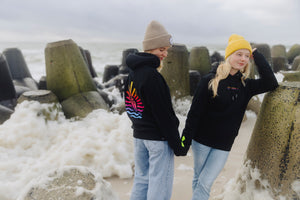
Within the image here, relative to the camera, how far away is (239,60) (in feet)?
5.62

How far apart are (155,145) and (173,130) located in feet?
0.53

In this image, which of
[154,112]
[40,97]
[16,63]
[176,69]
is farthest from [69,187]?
[16,63]

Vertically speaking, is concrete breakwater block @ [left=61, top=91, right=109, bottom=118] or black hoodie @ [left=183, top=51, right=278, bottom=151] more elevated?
black hoodie @ [left=183, top=51, right=278, bottom=151]

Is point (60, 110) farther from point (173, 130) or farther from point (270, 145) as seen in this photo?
point (270, 145)

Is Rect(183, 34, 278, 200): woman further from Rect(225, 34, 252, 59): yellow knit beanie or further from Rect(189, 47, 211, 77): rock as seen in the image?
Rect(189, 47, 211, 77): rock

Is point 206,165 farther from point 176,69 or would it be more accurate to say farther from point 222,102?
point 176,69

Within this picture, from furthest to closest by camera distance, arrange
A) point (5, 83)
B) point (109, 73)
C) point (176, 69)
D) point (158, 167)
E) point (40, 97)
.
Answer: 1. point (109, 73)
2. point (5, 83)
3. point (176, 69)
4. point (40, 97)
5. point (158, 167)

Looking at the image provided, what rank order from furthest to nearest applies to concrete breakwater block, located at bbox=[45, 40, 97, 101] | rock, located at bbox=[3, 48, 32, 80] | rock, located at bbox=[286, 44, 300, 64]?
rock, located at bbox=[286, 44, 300, 64]
rock, located at bbox=[3, 48, 32, 80]
concrete breakwater block, located at bbox=[45, 40, 97, 101]

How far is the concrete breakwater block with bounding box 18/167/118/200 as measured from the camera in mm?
1618

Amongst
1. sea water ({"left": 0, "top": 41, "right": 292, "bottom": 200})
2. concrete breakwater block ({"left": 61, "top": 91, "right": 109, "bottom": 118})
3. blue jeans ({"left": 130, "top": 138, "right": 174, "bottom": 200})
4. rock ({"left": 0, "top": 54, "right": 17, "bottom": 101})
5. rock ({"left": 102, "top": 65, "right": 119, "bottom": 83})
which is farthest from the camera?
rock ({"left": 102, "top": 65, "right": 119, "bottom": 83})

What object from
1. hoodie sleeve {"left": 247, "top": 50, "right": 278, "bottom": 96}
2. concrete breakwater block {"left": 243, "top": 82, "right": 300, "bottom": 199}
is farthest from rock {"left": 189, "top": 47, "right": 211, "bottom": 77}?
hoodie sleeve {"left": 247, "top": 50, "right": 278, "bottom": 96}

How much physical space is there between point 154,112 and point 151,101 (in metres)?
0.08

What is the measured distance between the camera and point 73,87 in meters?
4.49

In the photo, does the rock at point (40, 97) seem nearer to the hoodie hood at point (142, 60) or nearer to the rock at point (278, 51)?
the hoodie hood at point (142, 60)
